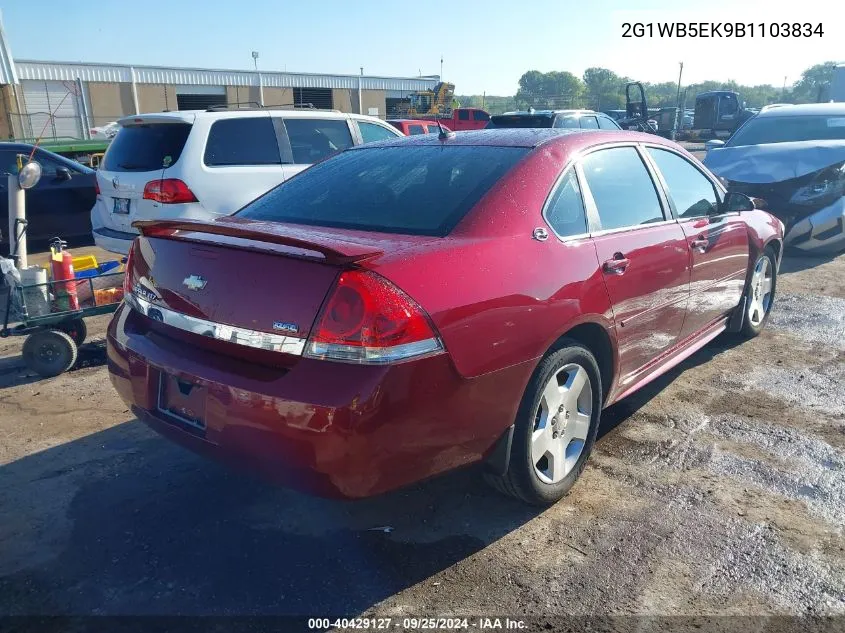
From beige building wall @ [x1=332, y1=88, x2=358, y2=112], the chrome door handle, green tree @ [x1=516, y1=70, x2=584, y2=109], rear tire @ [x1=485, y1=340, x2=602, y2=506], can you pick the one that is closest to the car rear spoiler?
rear tire @ [x1=485, y1=340, x2=602, y2=506]

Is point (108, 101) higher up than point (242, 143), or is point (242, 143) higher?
point (108, 101)

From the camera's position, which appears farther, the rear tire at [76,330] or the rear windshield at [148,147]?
the rear windshield at [148,147]

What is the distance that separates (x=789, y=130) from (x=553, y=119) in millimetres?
3438

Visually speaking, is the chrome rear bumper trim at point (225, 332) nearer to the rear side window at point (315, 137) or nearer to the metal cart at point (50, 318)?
the metal cart at point (50, 318)

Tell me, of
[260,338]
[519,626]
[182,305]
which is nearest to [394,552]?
[519,626]

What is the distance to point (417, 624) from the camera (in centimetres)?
238

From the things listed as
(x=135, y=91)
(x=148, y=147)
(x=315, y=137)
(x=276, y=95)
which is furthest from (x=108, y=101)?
(x=148, y=147)

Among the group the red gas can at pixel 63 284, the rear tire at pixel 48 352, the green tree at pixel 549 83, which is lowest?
the rear tire at pixel 48 352

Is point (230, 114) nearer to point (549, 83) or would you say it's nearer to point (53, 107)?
point (53, 107)

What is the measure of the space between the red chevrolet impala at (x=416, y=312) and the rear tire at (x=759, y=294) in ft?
5.00

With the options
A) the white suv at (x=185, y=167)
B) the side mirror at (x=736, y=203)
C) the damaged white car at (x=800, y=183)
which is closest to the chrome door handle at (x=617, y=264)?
the side mirror at (x=736, y=203)

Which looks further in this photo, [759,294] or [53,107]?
[53,107]

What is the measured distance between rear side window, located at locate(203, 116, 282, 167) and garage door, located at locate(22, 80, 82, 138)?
2869cm

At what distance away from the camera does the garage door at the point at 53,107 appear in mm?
31547
